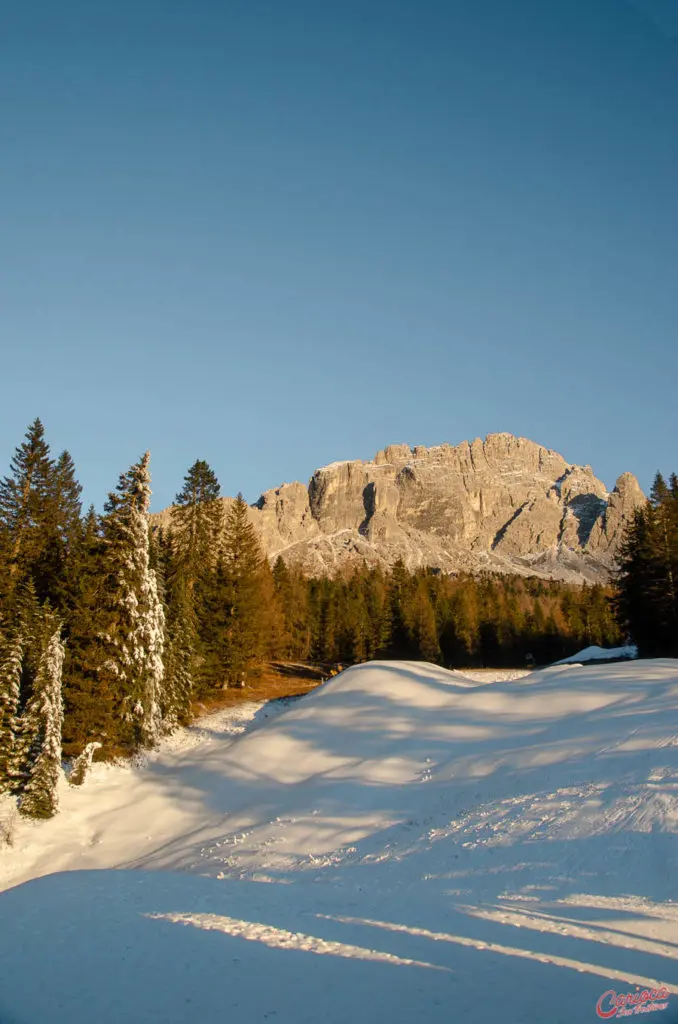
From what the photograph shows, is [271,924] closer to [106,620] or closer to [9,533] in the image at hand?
[106,620]

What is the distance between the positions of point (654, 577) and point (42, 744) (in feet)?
127

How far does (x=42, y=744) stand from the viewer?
75.8 ft

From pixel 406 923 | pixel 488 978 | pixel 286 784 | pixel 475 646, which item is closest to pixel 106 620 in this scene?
pixel 286 784

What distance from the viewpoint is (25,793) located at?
22.8m

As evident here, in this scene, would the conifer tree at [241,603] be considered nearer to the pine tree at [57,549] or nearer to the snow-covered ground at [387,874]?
the pine tree at [57,549]

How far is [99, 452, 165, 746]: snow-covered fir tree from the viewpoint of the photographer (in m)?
28.7

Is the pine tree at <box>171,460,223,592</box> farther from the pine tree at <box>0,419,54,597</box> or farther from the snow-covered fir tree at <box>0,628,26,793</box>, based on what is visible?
the snow-covered fir tree at <box>0,628,26,793</box>

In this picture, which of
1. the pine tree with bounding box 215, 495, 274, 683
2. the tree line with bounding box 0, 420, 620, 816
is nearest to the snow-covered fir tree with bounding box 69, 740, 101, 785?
the tree line with bounding box 0, 420, 620, 816

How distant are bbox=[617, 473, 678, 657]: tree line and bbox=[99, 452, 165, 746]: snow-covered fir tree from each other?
106 ft

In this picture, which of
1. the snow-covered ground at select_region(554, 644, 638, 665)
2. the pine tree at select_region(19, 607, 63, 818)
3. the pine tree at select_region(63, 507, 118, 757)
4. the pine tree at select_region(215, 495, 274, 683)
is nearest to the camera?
the pine tree at select_region(19, 607, 63, 818)
